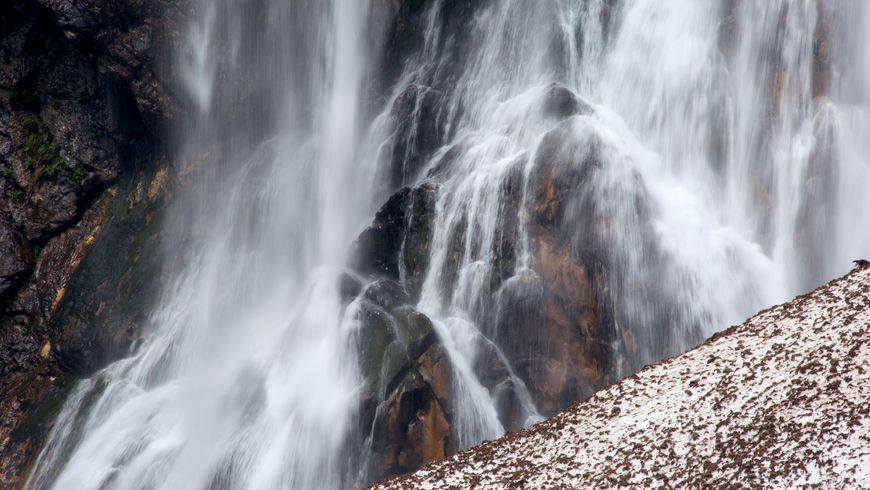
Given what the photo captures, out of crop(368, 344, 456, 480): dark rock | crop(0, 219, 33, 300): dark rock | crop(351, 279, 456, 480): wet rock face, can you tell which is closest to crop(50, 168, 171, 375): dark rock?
crop(0, 219, 33, 300): dark rock

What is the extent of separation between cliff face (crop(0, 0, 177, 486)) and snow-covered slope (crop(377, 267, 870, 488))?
2033cm

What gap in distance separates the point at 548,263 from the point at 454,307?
328cm

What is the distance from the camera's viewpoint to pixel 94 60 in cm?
3553

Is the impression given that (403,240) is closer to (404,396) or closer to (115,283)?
(404,396)

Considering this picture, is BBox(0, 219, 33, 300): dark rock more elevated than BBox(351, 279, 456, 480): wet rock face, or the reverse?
BBox(0, 219, 33, 300): dark rock

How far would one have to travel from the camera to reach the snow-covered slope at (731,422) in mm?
14258

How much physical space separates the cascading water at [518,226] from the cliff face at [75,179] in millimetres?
2266

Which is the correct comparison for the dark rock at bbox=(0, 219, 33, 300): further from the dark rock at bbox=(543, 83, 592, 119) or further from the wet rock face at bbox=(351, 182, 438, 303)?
the dark rock at bbox=(543, 83, 592, 119)

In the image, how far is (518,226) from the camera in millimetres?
25203

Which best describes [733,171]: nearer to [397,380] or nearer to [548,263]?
[548,263]

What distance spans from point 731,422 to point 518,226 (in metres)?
10.6

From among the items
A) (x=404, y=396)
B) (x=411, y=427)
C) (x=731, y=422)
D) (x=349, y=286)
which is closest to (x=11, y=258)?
(x=349, y=286)

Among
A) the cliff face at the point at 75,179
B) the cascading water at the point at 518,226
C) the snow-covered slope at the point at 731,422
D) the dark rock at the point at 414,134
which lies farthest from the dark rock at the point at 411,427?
the cliff face at the point at 75,179

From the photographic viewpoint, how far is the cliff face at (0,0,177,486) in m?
34.1
